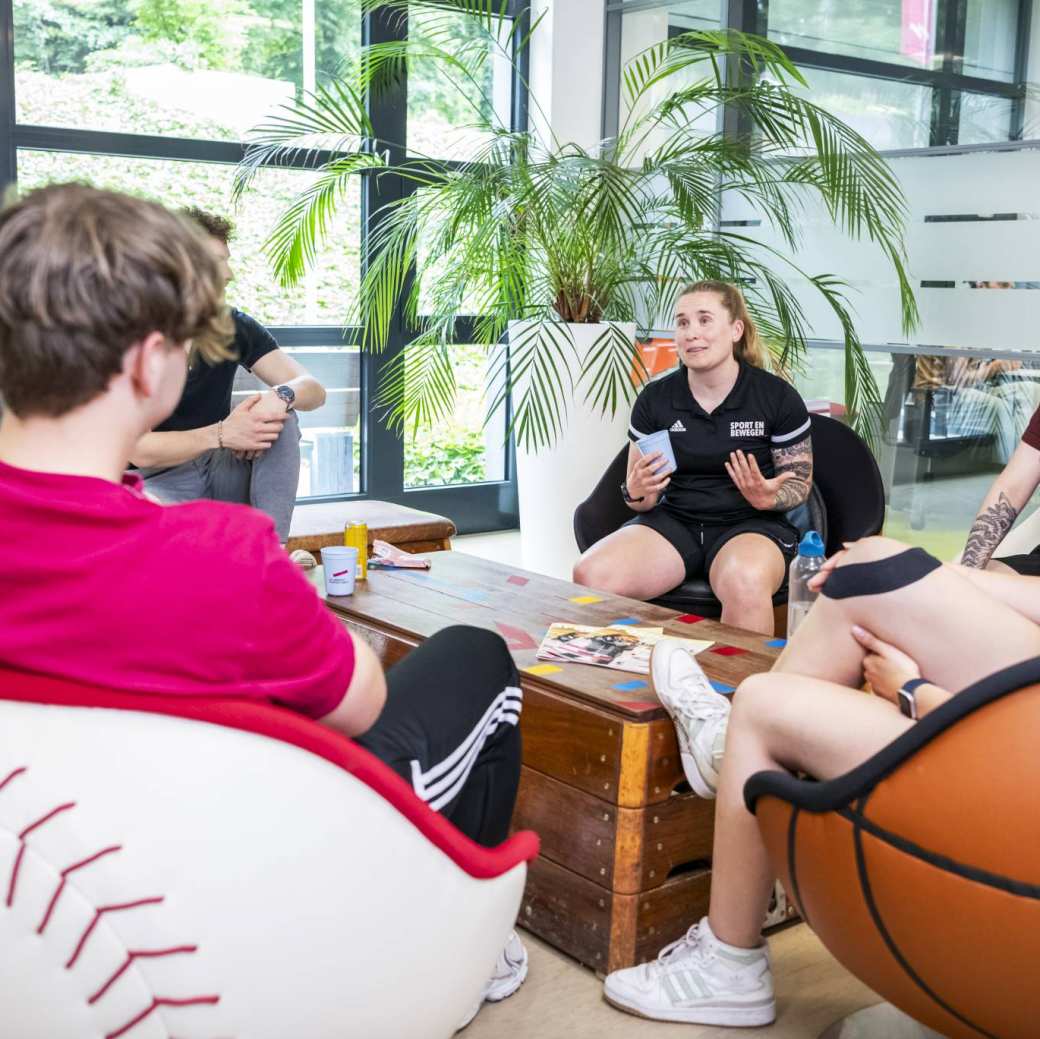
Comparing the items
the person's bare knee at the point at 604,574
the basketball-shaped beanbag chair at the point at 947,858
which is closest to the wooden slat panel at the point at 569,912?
the basketball-shaped beanbag chair at the point at 947,858

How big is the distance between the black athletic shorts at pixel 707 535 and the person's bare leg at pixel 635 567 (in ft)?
0.10

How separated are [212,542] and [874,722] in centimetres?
87

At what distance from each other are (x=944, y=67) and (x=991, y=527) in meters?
2.23

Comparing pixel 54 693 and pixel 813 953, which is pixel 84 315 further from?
pixel 813 953

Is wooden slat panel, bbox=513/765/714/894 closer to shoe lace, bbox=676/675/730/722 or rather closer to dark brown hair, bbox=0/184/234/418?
shoe lace, bbox=676/675/730/722

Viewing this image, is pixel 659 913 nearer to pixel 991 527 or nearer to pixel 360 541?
pixel 360 541

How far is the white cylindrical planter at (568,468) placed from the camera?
14.6ft

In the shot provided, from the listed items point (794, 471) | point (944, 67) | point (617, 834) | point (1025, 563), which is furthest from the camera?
point (944, 67)

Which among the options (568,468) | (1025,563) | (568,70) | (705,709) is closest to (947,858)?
(705,709)

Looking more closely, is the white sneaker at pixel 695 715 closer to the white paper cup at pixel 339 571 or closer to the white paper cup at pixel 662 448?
the white paper cup at pixel 339 571

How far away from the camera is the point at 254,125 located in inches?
201

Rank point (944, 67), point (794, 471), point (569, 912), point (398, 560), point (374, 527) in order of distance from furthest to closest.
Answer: point (944, 67) → point (374, 527) → point (794, 471) → point (398, 560) → point (569, 912)

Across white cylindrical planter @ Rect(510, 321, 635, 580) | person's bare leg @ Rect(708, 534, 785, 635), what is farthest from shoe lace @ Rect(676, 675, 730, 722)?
white cylindrical planter @ Rect(510, 321, 635, 580)

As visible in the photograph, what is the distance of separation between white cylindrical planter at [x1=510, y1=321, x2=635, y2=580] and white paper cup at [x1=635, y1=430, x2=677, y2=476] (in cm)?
94
